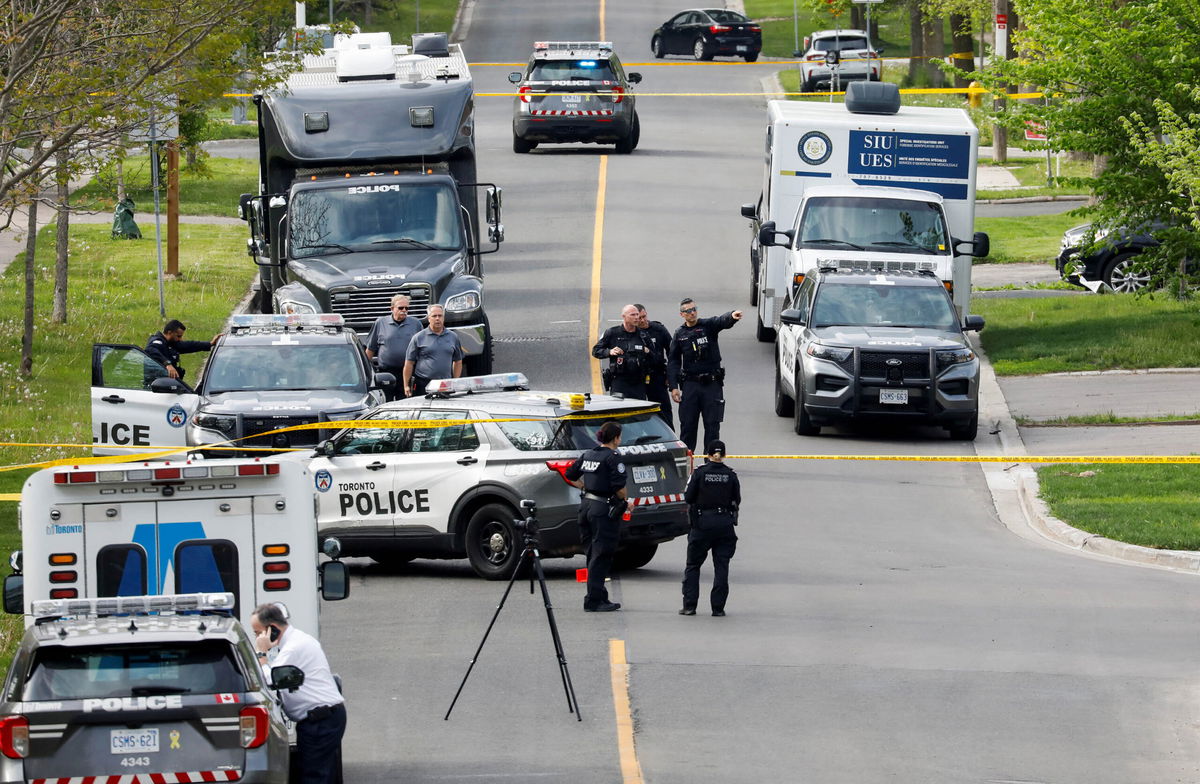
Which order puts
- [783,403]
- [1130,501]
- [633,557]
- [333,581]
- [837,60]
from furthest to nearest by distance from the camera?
[837,60], [783,403], [1130,501], [633,557], [333,581]

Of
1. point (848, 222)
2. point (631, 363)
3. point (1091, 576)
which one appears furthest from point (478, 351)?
point (1091, 576)

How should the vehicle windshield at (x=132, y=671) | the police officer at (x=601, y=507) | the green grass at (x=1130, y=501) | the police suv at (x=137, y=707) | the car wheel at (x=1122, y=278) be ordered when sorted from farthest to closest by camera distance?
the car wheel at (x=1122, y=278) → the green grass at (x=1130, y=501) → the police officer at (x=601, y=507) → the vehicle windshield at (x=132, y=671) → the police suv at (x=137, y=707)

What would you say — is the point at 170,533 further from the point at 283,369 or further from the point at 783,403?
the point at 783,403

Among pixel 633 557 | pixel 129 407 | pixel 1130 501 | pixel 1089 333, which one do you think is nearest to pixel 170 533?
pixel 633 557

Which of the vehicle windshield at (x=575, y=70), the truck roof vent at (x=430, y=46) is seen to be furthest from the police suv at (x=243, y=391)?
the vehicle windshield at (x=575, y=70)

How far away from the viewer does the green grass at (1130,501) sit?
18.8 metres

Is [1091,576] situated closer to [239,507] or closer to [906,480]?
[906,480]

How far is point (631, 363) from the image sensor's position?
20.7m

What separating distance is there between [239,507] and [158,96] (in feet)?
36.1

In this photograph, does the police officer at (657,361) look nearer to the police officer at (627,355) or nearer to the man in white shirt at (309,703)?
the police officer at (627,355)

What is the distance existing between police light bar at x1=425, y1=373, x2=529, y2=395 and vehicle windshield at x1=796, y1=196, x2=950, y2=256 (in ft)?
31.6

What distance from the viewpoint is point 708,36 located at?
64375 mm

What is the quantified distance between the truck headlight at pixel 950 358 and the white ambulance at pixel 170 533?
496 inches

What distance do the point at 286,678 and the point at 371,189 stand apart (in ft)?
51.7
